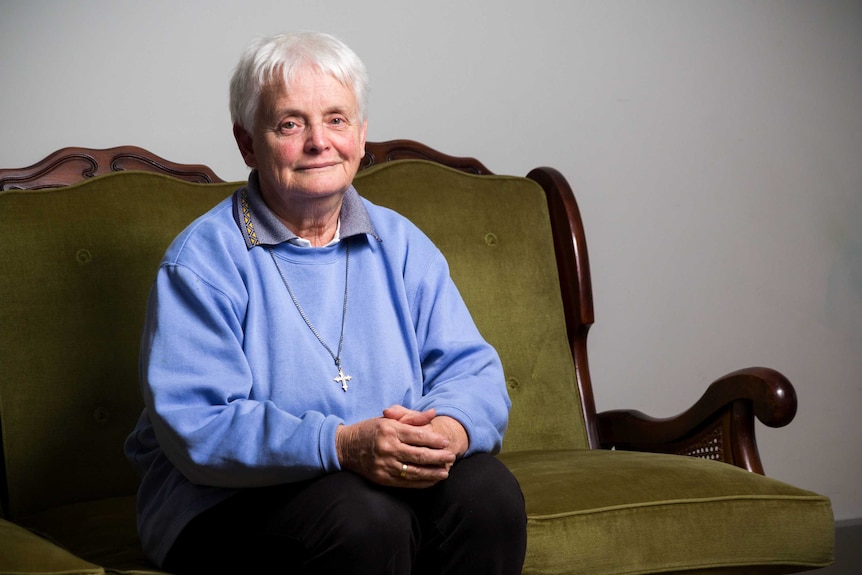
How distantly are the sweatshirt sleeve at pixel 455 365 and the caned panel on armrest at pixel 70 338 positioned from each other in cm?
61

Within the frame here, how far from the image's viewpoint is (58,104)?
239 cm

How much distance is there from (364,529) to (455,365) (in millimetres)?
428

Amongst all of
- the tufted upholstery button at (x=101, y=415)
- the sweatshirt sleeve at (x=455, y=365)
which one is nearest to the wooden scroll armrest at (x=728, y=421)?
the sweatshirt sleeve at (x=455, y=365)

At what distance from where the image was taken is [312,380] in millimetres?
1527

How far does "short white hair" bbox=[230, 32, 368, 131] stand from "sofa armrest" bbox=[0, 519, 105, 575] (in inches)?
28.2

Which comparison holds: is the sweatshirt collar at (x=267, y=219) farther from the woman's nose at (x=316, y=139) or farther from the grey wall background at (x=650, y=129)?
the grey wall background at (x=650, y=129)

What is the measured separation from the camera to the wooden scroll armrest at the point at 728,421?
1.90 metres

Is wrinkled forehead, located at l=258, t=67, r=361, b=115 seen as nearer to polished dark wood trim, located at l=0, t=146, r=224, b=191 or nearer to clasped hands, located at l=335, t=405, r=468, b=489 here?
clasped hands, located at l=335, t=405, r=468, b=489

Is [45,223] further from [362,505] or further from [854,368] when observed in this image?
[854,368]

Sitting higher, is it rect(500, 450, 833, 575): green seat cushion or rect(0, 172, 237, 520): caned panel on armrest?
rect(0, 172, 237, 520): caned panel on armrest

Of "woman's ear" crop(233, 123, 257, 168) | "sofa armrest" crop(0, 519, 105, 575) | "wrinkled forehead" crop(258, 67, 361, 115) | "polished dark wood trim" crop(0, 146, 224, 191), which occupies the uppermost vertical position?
"wrinkled forehead" crop(258, 67, 361, 115)

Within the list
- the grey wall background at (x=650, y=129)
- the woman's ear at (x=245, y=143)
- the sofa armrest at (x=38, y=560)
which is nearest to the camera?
the sofa armrest at (x=38, y=560)

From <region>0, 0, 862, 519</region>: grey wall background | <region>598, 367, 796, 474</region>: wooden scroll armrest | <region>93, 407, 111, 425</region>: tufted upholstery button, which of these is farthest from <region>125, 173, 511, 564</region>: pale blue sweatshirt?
<region>0, 0, 862, 519</region>: grey wall background

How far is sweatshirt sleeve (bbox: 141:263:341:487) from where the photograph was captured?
1354mm
